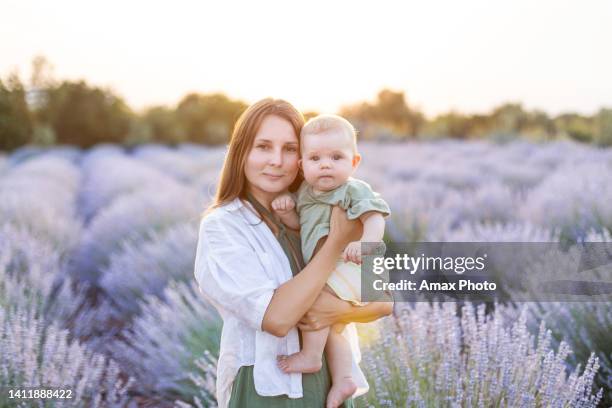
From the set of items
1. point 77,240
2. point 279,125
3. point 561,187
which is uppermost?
point 279,125

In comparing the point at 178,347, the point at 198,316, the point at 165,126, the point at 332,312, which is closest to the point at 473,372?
the point at 332,312

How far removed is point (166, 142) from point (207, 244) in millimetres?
47965

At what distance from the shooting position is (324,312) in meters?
1.91

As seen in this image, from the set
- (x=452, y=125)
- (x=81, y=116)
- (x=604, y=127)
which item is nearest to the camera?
(x=604, y=127)

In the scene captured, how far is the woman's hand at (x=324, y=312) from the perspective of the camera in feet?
6.24

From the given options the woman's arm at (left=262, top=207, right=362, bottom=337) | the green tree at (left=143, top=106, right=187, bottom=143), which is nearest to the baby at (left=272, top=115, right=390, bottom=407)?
the woman's arm at (left=262, top=207, right=362, bottom=337)

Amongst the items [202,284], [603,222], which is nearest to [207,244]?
[202,284]

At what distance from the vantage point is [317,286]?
5.99 feet

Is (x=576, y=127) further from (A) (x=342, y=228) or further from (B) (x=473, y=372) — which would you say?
(A) (x=342, y=228)

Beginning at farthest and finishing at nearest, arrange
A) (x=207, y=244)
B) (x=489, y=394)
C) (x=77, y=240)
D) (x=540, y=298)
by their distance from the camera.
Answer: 1. (x=77, y=240)
2. (x=540, y=298)
3. (x=489, y=394)
4. (x=207, y=244)

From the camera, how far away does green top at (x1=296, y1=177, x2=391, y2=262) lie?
1988mm

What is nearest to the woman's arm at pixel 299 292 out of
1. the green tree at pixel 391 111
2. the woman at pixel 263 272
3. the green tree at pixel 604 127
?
the woman at pixel 263 272

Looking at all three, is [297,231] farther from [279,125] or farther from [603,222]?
[603,222]

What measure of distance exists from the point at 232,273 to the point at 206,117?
50.7 metres
